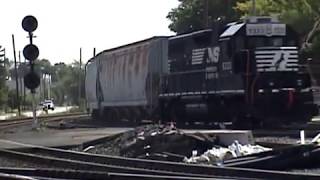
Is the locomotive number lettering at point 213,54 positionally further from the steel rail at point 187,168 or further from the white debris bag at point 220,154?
the white debris bag at point 220,154

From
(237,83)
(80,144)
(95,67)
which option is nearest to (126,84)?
(95,67)

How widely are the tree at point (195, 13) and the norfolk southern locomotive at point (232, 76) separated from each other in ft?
113

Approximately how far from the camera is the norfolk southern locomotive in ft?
71.2

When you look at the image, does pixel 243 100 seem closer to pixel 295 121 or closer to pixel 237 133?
pixel 295 121

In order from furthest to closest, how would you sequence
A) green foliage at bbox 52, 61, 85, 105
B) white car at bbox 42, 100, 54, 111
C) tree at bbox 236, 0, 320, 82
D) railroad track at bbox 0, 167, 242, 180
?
green foliage at bbox 52, 61, 85, 105, white car at bbox 42, 100, 54, 111, tree at bbox 236, 0, 320, 82, railroad track at bbox 0, 167, 242, 180

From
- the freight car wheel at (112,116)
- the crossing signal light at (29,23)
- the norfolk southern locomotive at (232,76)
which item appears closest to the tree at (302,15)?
the freight car wheel at (112,116)

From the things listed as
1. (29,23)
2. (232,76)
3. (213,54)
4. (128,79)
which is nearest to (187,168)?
(232,76)

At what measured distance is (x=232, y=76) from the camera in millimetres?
22297

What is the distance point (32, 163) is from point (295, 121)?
10.5m

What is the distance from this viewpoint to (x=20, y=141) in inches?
808

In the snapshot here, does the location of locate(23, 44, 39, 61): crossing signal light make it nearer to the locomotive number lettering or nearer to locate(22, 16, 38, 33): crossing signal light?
locate(22, 16, 38, 33): crossing signal light

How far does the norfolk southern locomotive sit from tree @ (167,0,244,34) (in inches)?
1356

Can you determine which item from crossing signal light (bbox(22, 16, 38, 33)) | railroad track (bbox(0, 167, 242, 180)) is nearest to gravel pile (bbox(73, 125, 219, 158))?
railroad track (bbox(0, 167, 242, 180))

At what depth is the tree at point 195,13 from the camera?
2511 inches
